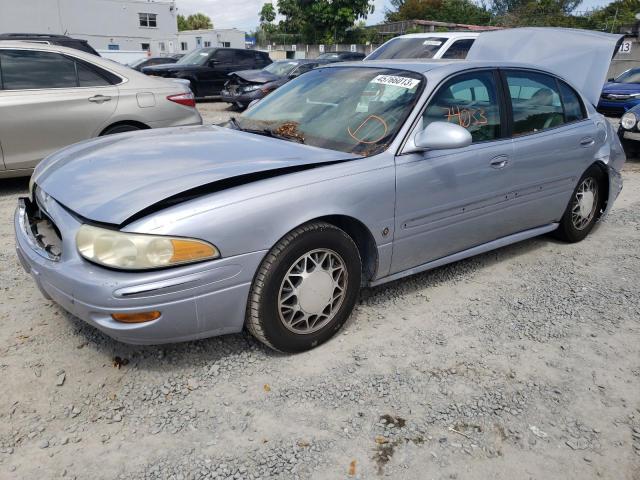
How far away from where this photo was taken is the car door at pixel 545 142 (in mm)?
3828

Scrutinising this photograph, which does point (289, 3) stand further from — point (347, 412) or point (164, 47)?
point (347, 412)

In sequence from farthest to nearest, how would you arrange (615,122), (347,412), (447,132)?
(615,122)
(447,132)
(347,412)

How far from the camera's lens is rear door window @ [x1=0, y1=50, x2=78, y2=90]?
17.8 ft

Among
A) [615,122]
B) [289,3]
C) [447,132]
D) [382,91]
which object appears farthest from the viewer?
[289,3]

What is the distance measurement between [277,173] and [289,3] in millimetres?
49304

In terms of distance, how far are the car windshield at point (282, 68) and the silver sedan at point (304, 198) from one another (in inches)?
439

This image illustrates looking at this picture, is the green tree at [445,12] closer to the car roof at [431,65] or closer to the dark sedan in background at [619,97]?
the dark sedan in background at [619,97]

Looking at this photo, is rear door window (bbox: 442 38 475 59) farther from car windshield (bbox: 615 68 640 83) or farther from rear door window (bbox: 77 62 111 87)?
car windshield (bbox: 615 68 640 83)

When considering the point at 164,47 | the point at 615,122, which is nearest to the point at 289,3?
the point at 164,47

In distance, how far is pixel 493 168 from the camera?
358 centimetres

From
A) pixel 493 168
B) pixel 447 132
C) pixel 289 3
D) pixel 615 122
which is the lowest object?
pixel 615 122

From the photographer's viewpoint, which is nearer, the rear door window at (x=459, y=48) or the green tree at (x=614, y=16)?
the rear door window at (x=459, y=48)

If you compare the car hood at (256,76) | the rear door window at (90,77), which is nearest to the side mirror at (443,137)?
the rear door window at (90,77)

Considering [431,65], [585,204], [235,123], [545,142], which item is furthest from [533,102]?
[235,123]
